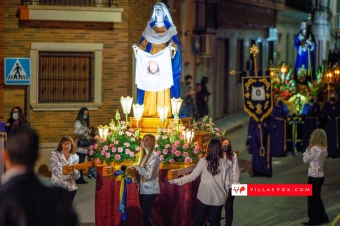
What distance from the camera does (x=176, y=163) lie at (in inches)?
481

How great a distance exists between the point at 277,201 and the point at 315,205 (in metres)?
2.16

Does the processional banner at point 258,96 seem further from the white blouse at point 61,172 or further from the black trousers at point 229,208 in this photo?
the white blouse at point 61,172

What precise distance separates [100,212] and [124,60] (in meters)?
7.30

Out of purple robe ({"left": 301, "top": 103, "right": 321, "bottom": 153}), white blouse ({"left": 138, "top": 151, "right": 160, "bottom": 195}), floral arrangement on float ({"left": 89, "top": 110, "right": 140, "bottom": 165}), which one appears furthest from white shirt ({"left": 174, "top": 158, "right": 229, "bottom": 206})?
purple robe ({"left": 301, "top": 103, "right": 321, "bottom": 153})

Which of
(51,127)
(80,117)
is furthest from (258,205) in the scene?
(51,127)

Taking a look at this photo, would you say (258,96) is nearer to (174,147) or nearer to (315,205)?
(315,205)

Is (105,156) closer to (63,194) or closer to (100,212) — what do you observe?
(100,212)

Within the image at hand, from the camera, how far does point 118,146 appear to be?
12.3m

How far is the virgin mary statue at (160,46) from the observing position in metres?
13.0

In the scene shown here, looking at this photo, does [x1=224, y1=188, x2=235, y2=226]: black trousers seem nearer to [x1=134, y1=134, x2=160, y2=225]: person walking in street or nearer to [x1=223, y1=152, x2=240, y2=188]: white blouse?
[x1=223, y1=152, x2=240, y2=188]: white blouse

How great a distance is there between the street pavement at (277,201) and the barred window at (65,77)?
92.7 inches

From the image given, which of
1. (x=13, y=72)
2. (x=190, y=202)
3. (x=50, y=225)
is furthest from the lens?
(x=13, y=72)

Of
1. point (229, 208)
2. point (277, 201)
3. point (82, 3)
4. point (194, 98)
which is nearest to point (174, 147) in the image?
point (229, 208)

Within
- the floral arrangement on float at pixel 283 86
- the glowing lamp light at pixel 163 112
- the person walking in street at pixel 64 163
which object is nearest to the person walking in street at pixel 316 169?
the glowing lamp light at pixel 163 112
